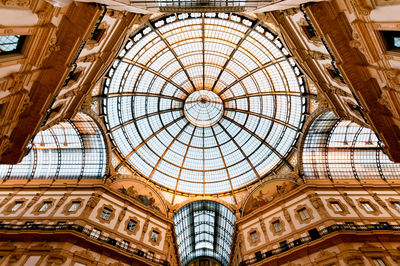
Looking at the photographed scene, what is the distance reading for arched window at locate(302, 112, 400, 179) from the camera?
96.7 ft

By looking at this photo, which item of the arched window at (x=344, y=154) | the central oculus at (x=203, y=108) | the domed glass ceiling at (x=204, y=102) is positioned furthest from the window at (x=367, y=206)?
the central oculus at (x=203, y=108)

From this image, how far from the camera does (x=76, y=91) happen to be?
62.1 ft

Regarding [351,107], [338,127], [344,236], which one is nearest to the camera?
[351,107]

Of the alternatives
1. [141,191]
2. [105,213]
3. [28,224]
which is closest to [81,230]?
[105,213]

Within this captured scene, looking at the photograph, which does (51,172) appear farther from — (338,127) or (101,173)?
(338,127)

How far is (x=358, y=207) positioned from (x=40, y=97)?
29.5 m

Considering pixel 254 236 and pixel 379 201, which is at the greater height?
pixel 379 201

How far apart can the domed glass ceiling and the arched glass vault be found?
113 inches

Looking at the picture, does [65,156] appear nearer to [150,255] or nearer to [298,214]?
[150,255]

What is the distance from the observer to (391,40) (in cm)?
1123

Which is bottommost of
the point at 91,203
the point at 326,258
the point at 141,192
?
the point at 326,258

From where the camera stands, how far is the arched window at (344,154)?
29.5 meters

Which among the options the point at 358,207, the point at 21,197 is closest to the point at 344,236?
the point at 358,207

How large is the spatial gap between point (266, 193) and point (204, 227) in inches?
697
